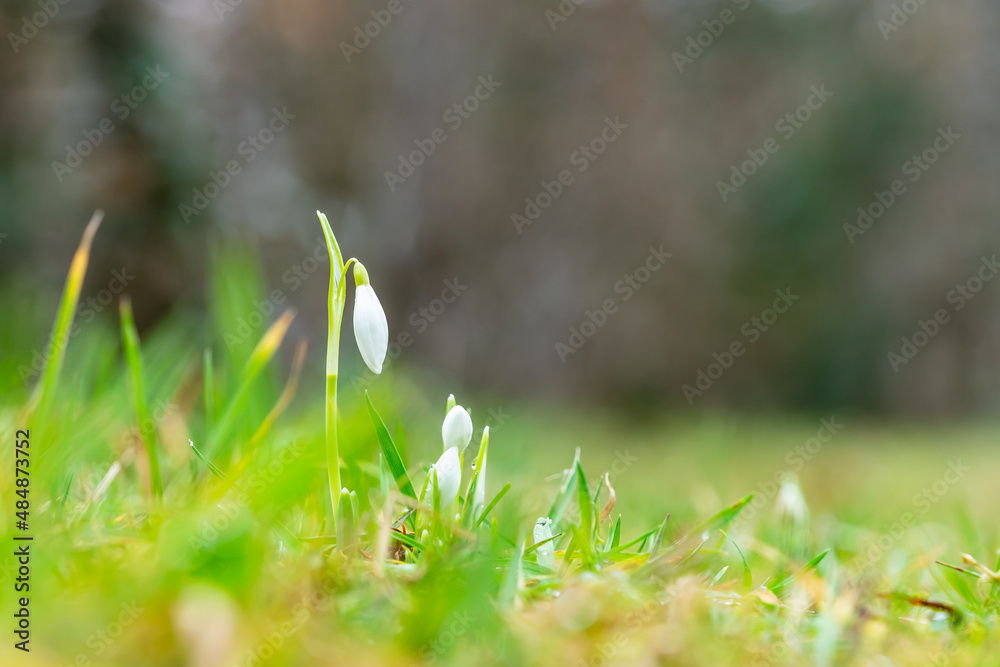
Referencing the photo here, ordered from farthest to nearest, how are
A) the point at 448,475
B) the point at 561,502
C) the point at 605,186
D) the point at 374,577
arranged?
1. the point at 605,186
2. the point at 561,502
3. the point at 448,475
4. the point at 374,577

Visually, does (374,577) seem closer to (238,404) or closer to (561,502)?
(561,502)

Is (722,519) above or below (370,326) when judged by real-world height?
below

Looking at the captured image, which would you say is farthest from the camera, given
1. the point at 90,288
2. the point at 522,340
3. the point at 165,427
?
the point at 522,340

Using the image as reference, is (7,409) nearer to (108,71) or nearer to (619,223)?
(108,71)

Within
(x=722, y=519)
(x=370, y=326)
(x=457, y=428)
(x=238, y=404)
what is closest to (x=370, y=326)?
(x=370, y=326)

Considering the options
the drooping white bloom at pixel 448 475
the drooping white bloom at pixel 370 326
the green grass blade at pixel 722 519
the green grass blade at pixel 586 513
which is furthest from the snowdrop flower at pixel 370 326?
the green grass blade at pixel 722 519

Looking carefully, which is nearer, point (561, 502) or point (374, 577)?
point (374, 577)

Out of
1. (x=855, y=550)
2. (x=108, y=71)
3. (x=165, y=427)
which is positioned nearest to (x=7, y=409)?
(x=165, y=427)

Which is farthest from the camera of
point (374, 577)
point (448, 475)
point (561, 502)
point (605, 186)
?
point (605, 186)

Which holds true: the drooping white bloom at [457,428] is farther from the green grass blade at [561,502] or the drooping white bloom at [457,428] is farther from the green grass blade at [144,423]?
the green grass blade at [144,423]
